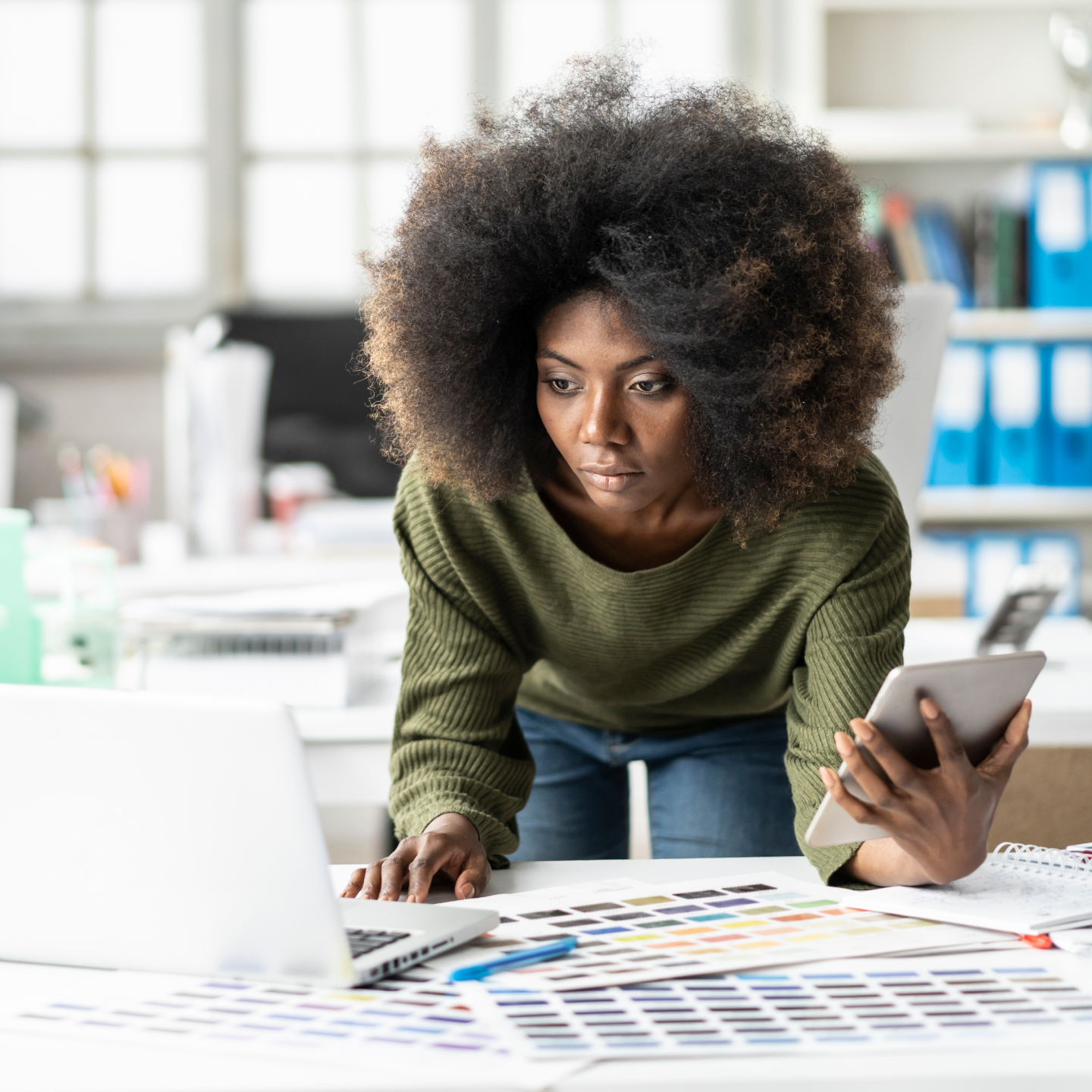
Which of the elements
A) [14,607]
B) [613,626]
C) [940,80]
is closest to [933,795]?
[613,626]

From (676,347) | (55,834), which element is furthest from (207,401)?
(55,834)

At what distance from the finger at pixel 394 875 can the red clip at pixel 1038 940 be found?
42 cm

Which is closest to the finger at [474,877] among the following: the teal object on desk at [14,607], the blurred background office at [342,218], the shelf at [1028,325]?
the teal object on desk at [14,607]

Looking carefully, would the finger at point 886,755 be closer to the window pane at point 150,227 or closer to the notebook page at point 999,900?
the notebook page at point 999,900

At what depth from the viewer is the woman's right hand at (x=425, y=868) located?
96cm

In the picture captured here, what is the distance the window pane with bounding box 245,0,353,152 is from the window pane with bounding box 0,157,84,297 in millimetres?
557

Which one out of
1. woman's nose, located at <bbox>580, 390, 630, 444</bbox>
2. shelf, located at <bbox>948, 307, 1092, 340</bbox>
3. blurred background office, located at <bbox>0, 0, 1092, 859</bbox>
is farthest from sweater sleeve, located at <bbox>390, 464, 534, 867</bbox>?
shelf, located at <bbox>948, 307, 1092, 340</bbox>

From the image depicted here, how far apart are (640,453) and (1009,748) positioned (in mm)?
345

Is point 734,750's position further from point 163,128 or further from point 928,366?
point 163,128

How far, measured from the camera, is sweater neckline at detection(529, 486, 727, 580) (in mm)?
1181

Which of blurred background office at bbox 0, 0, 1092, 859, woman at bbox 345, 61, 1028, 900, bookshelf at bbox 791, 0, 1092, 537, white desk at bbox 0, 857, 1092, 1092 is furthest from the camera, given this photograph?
bookshelf at bbox 791, 0, 1092, 537

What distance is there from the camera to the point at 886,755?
0.86m

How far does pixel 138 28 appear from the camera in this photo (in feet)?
13.1

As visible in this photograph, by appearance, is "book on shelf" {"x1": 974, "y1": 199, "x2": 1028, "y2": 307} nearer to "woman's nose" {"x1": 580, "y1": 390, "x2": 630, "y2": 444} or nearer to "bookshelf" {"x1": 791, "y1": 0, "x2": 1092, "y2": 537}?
"bookshelf" {"x1": 791, "y1": 0, "x2": 1092, "y2": 537}
